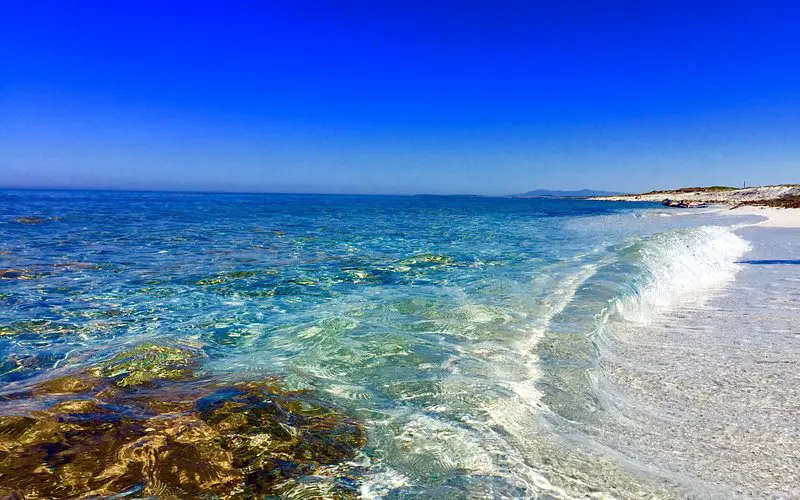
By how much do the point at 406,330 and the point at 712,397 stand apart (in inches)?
152

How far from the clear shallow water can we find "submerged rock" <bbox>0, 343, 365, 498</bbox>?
32 cm

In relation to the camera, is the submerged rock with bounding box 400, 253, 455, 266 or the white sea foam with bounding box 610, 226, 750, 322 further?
the submerged rock with bounding box 400, 253, 455, 266

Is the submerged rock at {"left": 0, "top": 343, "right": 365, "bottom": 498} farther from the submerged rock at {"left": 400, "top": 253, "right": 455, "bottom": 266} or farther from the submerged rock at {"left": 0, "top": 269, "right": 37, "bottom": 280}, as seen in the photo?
the submerged rock at {"left": 400, "top": 253, "right": 455, "bottom": 266}

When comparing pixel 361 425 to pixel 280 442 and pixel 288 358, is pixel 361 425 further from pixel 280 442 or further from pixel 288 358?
pixel 288 358

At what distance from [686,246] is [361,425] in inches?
621

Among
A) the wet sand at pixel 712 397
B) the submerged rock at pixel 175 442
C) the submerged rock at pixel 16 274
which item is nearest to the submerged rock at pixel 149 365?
the submerged rock at pixel 175 442

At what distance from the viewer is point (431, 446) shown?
11.8ft

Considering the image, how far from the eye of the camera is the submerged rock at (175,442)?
294cm

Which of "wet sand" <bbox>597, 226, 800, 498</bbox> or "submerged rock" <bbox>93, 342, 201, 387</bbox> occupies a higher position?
"wet sand" <bbox>597, 226, 800, 498</bbox>

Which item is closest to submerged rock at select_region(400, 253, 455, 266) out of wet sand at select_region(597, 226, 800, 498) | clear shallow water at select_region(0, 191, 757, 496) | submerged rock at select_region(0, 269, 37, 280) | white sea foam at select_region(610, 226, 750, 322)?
clear shallow water at select_region(0, 191, 757, 496)

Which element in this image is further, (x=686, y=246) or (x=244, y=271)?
(x=686, y=246)

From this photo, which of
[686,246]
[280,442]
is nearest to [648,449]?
[280,442]

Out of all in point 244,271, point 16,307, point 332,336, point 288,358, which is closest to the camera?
point 288,358

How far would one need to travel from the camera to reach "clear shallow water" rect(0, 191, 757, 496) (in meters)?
3.46
